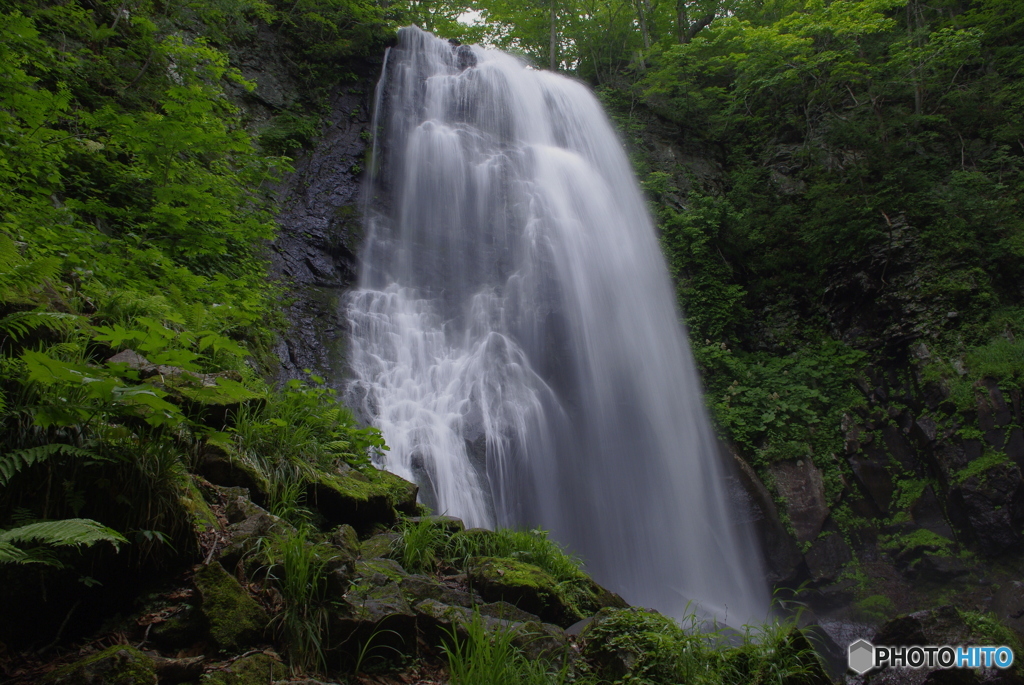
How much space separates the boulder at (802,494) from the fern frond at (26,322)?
35.1 ft

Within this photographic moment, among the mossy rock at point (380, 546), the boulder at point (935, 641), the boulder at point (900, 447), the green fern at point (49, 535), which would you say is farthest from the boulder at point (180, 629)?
the boulder at point (900, 447)

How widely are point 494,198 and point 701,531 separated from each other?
7.93 metres

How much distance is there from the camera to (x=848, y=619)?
8.84 metres

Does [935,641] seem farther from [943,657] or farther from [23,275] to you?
[23,275]

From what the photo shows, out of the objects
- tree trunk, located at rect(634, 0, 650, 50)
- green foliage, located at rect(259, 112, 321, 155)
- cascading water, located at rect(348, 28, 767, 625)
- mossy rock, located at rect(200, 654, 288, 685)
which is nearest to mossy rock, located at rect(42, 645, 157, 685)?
mossy rock, located at rect(200, 654, 288, 685)

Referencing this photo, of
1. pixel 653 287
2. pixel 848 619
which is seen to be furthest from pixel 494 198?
pixel 848 619

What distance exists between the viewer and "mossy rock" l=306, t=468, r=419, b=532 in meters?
3.67

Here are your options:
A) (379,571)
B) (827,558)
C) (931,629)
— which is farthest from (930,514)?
(379,571)

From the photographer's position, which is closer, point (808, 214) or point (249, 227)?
point (249, 227)

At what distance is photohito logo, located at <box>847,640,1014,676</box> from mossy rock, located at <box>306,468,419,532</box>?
14.2 ft

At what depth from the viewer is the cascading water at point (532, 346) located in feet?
26.6

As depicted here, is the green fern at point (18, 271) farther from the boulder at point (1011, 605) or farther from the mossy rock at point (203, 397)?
the boulder at point (1011, 605)

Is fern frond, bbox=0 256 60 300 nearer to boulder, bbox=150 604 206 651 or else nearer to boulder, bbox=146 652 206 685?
boulder, bbox=150 604 206 651

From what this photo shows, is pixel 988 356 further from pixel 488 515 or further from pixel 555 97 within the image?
pixel 555 97
